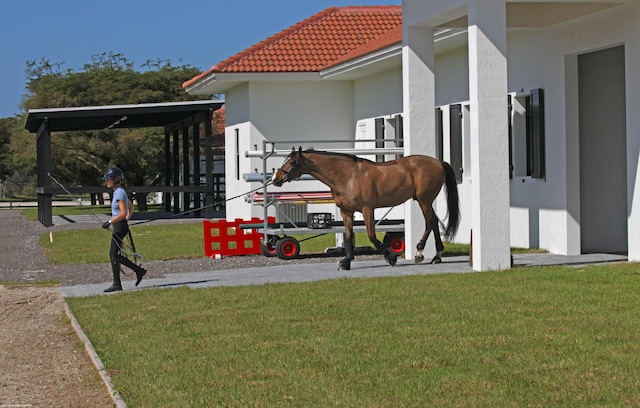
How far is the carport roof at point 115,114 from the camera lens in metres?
31.4

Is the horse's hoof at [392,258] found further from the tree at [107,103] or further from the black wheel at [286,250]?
the tree at [107,103]

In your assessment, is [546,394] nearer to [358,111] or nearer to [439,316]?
[439,316]

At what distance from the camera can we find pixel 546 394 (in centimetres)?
703

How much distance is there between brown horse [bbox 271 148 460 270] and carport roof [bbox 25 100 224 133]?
658 inches

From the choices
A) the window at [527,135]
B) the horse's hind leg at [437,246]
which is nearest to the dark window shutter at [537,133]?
the window at [527,135]

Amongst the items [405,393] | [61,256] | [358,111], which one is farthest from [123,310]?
[358,111]

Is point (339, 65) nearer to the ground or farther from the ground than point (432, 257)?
farther from the ground

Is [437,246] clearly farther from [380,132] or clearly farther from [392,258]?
[380,132]

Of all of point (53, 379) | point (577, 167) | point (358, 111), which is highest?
point (358, 111)

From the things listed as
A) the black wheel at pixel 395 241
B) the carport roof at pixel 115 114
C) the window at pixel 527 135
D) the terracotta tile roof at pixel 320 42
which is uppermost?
the terracotta tile roof at pixel 320 42

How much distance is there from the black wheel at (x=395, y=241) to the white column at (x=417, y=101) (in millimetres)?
1317

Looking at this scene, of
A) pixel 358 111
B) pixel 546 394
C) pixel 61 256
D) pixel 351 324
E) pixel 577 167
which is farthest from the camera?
pixel 358 111

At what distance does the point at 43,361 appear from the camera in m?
9.70

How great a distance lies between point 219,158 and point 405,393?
40.8 m
